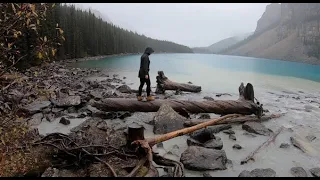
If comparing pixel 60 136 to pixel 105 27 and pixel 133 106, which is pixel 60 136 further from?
pixel 105 27

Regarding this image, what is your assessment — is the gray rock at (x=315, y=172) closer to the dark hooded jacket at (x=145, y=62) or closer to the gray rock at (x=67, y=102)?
the dark hooded jacket at (x=145, y=62)

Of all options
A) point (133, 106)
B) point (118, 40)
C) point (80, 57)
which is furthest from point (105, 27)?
point (133, 106)

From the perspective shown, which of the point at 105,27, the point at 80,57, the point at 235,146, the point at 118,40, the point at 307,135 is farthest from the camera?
the point at 118,40

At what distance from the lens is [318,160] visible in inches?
333

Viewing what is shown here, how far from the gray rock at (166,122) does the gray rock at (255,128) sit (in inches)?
113

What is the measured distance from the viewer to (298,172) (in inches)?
294

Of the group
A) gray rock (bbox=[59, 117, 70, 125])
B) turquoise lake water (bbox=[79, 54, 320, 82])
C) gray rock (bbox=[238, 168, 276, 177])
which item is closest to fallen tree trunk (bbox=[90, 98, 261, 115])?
gray rock (bbox=[59, 117, 70, 125])

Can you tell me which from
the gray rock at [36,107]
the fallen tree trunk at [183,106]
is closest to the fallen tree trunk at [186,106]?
the fallen tree trunk at [183,106]

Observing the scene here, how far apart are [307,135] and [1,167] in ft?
37.0

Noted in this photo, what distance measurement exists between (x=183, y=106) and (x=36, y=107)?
23.6 ft

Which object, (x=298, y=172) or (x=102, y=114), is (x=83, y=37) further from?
Result: (x=298, y=172)

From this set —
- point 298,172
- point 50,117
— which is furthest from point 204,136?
point 50,117

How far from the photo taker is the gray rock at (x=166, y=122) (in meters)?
10.7

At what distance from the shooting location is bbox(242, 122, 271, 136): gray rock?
11.0 metres
